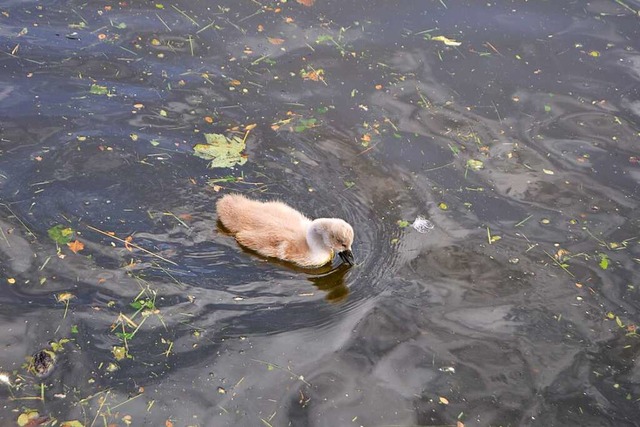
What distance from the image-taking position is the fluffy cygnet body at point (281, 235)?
5289 millimetres

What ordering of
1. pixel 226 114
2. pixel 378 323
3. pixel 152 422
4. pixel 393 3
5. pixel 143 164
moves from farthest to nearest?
1. pixel 393 3
2. pixel 226 114
3. pixel 143 164
4. pixel 378 323
5. pixel 152 422

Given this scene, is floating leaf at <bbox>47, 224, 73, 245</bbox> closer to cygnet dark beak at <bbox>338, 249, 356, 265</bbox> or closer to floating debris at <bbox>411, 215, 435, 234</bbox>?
cygnet dark beak at <bbox>338, 249, 356, 265</bbox>

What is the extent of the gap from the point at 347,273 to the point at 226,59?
8.82 feet

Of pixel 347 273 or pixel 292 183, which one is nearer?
pixel 347 273

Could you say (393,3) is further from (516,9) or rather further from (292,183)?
(292,183)

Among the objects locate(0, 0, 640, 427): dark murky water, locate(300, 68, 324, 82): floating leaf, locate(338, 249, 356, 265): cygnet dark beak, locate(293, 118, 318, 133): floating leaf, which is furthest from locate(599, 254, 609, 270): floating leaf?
locate(300, 68, 324, 82): floating leaf

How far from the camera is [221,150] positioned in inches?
241

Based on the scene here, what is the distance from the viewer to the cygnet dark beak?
5323 mm

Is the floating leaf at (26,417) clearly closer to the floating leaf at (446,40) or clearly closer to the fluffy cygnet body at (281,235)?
the fluffy cygnet body at (281,235)

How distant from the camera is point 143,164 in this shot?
5910 mm

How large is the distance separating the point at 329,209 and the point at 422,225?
2.19ft

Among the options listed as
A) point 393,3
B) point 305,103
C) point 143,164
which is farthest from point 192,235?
point 393,3

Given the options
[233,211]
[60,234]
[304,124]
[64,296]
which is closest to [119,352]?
[64,296]

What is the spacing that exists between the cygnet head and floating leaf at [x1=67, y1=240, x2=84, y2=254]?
4.92ft
